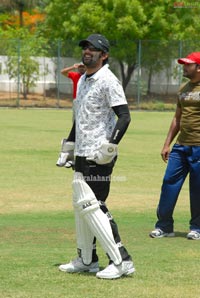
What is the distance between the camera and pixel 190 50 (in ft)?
148

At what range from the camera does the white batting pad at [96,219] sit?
7340 millimetres

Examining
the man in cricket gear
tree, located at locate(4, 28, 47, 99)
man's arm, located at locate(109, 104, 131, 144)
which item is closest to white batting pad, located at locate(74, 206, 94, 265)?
the man in cricket gear

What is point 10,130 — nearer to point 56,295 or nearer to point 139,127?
point 139,127

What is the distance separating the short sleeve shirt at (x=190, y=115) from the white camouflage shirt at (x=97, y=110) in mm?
2538

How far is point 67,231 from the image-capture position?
10234 mm

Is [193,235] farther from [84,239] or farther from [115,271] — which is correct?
[115,271]

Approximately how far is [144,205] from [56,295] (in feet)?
19.8

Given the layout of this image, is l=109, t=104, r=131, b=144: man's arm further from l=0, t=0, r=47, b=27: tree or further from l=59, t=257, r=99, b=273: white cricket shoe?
l=0, t=0, r=47, b=27: tree

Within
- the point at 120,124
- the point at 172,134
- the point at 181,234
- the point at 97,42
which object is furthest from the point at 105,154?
the point at 181,234

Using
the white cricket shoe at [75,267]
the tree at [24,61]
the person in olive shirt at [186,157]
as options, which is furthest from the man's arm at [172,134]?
the tree at [24,61]

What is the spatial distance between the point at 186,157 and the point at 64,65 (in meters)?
35.3

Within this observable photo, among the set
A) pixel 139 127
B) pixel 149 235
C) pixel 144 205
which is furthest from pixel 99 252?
pixel 139 127

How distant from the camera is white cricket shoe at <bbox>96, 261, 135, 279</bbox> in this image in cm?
732

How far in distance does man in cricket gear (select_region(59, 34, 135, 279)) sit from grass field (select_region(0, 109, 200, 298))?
0.24m
